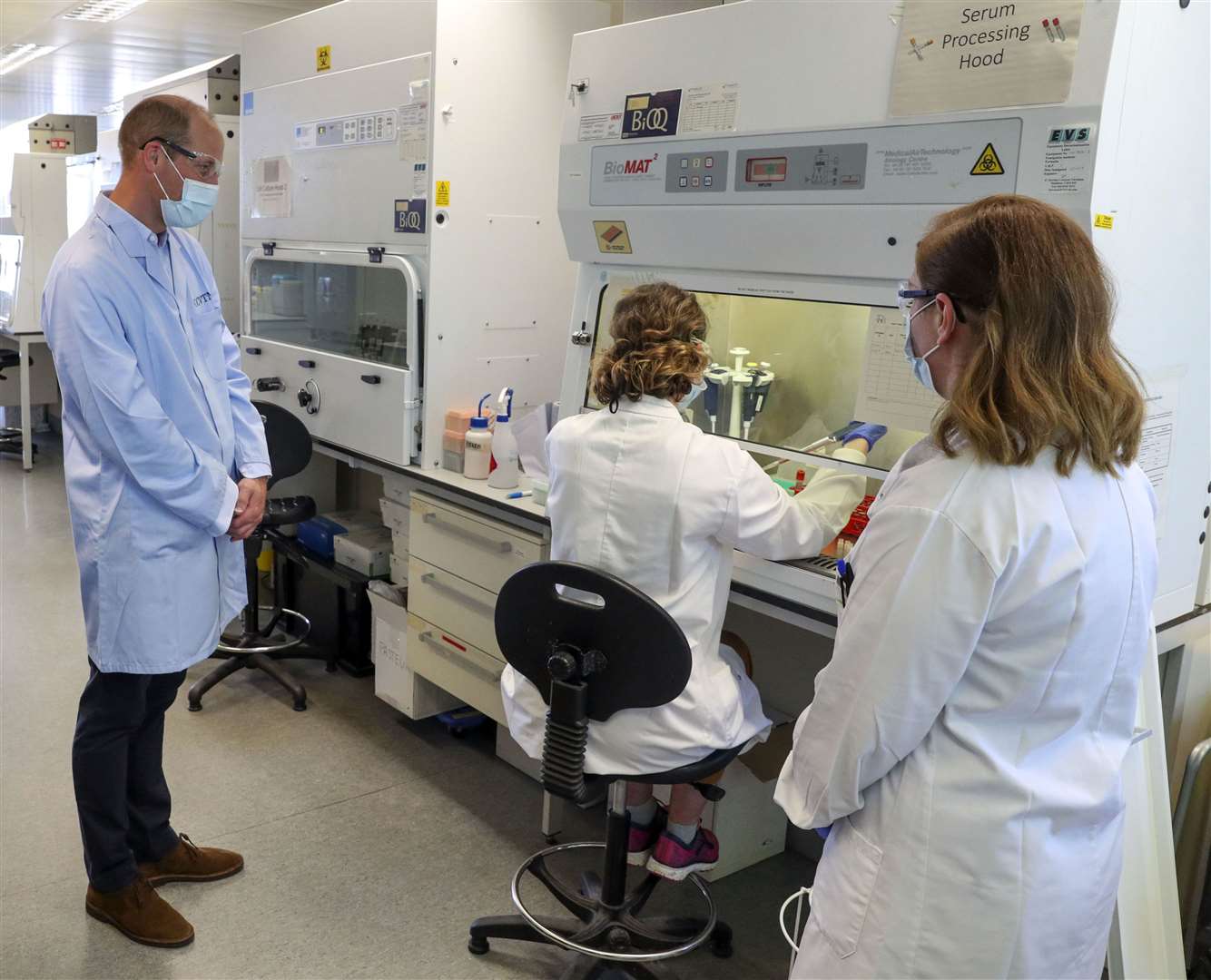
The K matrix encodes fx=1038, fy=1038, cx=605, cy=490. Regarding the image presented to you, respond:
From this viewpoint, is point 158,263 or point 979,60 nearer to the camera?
point 979,60

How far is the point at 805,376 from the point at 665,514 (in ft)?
1.85

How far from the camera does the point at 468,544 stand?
8.79 feet

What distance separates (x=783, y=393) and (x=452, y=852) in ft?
4.47

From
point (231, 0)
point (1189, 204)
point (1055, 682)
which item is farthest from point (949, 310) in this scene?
point (231, 0)

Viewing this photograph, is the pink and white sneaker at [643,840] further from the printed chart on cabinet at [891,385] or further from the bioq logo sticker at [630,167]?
the bioq logo sticker at [630,167]

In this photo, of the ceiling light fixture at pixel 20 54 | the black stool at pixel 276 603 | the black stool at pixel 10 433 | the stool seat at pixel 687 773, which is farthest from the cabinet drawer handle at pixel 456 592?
the ceiling light fixture at pixel 20 54

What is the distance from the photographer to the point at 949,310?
1.12m

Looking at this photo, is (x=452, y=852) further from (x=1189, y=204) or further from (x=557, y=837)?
(x=1189, y=204)

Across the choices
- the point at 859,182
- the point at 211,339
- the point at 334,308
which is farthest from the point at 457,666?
the point at 859,182

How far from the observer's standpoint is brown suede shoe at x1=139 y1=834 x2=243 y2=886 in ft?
7.64

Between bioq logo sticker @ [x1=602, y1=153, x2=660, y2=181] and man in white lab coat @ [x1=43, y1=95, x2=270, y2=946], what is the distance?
0.82 meters

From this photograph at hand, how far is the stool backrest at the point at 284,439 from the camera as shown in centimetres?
314

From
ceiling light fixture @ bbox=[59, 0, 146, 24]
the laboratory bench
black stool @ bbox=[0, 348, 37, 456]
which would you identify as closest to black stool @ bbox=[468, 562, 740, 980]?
the laboratory bench

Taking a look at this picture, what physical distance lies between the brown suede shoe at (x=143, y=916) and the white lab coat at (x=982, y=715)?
4.97 ft
